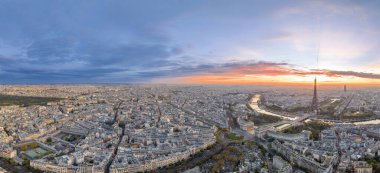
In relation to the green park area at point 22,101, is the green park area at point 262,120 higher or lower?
lower

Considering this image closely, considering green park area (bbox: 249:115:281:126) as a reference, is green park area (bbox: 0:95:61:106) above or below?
above

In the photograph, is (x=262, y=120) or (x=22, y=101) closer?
(x=262, y=120)

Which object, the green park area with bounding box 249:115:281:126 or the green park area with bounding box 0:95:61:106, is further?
the green park area with bounding box 0:95:61:106

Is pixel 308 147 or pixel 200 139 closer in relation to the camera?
pixel 308 147

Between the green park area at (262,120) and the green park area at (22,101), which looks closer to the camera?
the green park area at (262,120)

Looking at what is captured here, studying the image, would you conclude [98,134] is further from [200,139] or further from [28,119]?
[28,119]

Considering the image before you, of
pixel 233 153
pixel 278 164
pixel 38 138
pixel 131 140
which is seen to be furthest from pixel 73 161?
pixel 278 164

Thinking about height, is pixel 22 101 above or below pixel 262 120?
above

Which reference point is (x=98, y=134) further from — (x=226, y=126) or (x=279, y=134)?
(x=279, y=134)

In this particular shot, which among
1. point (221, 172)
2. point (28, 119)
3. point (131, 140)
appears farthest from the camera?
point (28, 119)

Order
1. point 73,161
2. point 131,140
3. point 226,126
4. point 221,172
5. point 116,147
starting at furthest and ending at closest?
point 226,126
point 131,140
point 116,147
point 73,161
point 221,172
